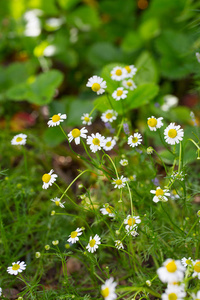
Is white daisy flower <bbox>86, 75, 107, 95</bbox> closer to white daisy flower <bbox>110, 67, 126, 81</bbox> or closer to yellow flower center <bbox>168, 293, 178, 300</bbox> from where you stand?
white daisy flower <bbox>110, 67, 126, 81</bbox>

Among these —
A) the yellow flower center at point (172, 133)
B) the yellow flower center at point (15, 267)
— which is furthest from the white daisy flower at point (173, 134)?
the yellow flower center at point (15, 267)

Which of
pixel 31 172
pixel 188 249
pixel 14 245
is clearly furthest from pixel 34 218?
pixel 188 249

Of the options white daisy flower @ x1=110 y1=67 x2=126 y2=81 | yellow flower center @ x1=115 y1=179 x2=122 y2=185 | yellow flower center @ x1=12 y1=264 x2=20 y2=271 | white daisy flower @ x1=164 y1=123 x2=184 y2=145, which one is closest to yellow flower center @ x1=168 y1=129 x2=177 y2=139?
white daisy flower @ x1=164 y1=123 x2=184 y2=145

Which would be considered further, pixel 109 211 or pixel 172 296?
pixel 109 211

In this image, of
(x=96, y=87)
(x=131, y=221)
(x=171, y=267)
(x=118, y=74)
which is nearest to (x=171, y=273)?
(x=171, y=267)

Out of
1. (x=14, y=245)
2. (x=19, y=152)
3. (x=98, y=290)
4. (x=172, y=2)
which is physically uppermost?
(x=172, y=2)

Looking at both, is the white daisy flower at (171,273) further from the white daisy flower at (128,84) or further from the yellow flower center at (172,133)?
the white daisy flower at (128,84)

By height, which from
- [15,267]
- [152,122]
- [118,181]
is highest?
[152,122]

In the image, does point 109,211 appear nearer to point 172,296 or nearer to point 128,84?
point 172,296

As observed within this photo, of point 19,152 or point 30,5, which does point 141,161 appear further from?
point 30,5

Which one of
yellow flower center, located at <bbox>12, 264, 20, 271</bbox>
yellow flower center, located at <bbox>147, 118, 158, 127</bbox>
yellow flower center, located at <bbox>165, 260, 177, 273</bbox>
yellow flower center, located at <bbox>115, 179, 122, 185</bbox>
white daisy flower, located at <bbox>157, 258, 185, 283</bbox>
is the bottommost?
yellow flower center, located at <bbox>12, 264, 20, 271</bbox>

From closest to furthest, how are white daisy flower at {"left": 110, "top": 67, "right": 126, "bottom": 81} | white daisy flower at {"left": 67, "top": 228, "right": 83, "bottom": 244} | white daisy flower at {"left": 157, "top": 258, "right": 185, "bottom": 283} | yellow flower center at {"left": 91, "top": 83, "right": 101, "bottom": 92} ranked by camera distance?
white daisy flower at {"left": 157, "top": 258, "right": 185, "bottom": 283} → white daisy flower at {"left": 67, "top": 228, "right": 83, "bottom": 244} → yellow flower center at {"left": 91, "top": 83, "right": 101, "bottom": 92} → white daisy flower at {"left": 110, "top": 67, "right": 126, "bottom": 81}
